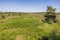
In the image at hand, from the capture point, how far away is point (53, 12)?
38.8 m

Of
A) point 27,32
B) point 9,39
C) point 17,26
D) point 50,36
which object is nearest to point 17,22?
point 17,26

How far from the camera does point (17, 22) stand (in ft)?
88.3

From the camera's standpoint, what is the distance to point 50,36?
19.6 meters

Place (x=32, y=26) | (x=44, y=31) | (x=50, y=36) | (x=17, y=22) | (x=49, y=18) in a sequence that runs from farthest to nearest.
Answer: (x=49, y=18), (x=17, y=22), (x=32, y=26), (x=44, y=31), (x=50, y=36)

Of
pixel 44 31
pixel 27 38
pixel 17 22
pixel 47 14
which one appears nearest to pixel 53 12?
pixel 47 14

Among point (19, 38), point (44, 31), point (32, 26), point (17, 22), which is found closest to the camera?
point (19, 38)

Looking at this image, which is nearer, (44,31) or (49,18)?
(44,31)

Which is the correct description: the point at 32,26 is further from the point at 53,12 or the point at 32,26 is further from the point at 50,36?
the point at 53,12

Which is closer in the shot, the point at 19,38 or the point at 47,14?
the point at 19,38

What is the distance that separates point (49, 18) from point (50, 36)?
17945 mm

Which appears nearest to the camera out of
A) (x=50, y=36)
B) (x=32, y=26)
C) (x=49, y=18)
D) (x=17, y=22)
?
(x=50, y=36)

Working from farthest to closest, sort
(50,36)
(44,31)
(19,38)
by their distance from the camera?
1. (44,31)
2. (19,38)
3. (50,36)

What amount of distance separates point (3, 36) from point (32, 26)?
5.60 metres

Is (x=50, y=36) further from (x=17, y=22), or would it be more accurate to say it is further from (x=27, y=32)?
(x=17, y=22)
